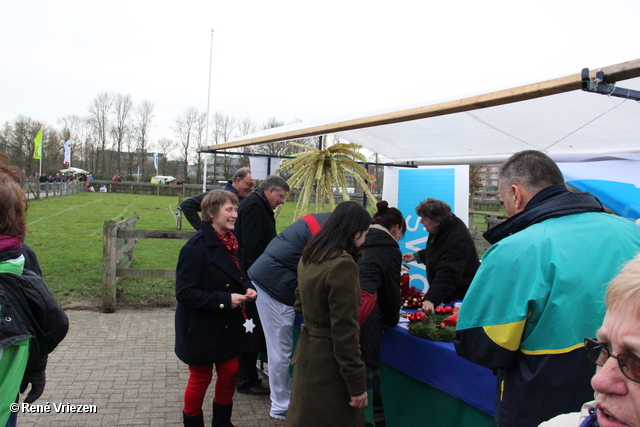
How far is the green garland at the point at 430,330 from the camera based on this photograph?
3154 mm

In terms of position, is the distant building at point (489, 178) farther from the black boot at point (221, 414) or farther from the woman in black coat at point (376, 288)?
the black boot at point (221, 414)

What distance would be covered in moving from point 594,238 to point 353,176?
12.0ft

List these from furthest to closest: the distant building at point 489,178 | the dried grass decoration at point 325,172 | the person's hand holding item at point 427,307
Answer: the distant building at point 489,178 < the dried grass decoration at point 325,172 < the person's hand holding item at point 427,307

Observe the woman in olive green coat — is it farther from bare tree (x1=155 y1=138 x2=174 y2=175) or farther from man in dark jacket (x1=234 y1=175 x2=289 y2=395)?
bare tree (x1=155 y1=138 x2=174 y2=175)

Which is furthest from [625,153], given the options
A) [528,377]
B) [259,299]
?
[259,299]

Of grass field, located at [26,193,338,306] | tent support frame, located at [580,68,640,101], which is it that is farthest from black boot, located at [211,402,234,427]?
grass field, located at [26,193,338,306]

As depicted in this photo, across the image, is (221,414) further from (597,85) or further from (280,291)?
(597,85)

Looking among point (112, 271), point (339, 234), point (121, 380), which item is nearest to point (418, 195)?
point (339, 234)

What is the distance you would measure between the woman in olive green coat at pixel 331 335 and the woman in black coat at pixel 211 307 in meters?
0.72

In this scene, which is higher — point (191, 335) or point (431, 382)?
point (191, 335)

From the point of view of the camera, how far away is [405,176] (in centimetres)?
666

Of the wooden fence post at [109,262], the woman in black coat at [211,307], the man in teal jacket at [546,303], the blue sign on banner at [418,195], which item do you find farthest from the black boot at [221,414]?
the wooden fence post at [109,262]

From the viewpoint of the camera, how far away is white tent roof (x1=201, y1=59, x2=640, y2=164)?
9.12 ft

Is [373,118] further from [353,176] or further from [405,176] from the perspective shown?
[405,176]
